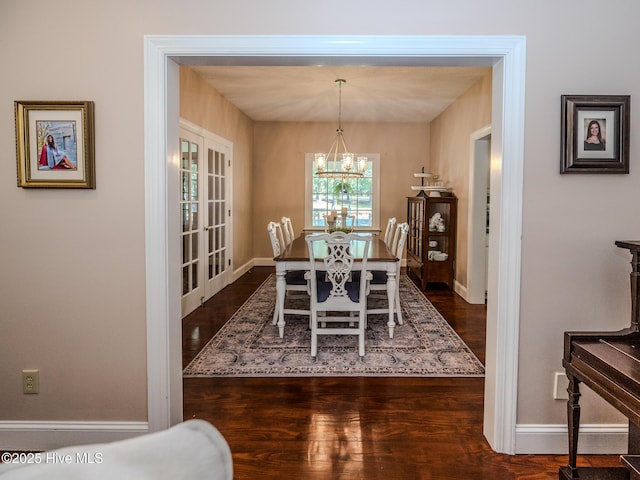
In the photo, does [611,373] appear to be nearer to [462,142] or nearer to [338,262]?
[338,262]

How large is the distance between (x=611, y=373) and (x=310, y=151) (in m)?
6.80

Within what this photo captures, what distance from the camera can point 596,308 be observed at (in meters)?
2.12

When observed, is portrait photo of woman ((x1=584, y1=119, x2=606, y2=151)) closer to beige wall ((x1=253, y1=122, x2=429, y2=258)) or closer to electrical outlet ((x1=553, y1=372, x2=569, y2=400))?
electrical outlet ((x1=553, y1=372, x2=569, y2=400))

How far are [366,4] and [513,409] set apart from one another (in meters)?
2.05

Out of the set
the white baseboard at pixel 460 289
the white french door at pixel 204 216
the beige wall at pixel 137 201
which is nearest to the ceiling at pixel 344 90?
the white french door at pixel 204 216

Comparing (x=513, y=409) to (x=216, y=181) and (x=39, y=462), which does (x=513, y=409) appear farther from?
(x=216, y=181)

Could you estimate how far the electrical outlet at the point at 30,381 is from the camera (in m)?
2.18

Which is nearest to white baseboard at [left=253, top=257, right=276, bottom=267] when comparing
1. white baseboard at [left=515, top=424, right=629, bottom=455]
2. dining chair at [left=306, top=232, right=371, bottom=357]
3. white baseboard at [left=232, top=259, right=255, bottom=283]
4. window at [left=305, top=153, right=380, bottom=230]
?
white baseboard at [left=232, top=259, right=255, bottom=283]

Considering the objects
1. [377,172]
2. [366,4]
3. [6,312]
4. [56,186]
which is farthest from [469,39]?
[377,172]

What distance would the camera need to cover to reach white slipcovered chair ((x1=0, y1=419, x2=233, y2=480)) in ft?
1.86

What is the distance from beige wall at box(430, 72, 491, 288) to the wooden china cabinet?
0.10 m

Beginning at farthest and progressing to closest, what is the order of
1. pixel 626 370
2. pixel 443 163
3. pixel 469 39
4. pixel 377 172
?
pixel 377 172 < pixel 443 163 < pixel 469 39 < pixel 626 370

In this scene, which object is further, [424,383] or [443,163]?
[443,163]

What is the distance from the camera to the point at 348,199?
7965 millimetres
